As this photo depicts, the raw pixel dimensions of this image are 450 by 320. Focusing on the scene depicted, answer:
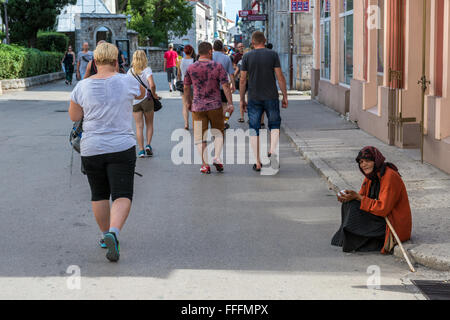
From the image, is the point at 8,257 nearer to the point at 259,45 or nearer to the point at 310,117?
the point at 259,45

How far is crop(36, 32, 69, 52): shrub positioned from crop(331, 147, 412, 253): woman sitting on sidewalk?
4243 centimetres

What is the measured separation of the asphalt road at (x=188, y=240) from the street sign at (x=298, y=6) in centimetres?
1399

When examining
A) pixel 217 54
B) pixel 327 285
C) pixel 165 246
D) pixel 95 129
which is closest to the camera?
pixel 327 285

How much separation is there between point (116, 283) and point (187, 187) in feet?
13.2

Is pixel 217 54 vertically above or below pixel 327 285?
above

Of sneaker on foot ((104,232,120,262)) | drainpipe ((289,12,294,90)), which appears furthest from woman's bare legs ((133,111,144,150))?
drainpipe ((289,12,294,90))

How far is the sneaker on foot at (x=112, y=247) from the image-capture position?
570 centimetres

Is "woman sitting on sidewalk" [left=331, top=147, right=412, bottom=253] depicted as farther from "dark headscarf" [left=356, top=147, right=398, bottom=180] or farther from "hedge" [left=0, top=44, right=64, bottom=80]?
"hedge" [left=0, top=44, right=64, bottom=80]

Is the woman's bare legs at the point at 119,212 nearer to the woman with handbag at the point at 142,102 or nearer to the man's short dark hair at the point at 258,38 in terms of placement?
the man's short dark hair at the point at 258,38

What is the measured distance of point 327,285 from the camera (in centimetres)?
515

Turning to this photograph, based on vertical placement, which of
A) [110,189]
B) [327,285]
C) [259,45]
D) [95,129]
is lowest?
[327,285]

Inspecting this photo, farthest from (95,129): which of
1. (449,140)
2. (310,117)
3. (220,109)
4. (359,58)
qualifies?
(310,117)

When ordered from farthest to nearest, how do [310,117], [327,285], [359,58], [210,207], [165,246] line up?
1. [310,117]
2. [359,58]
3. [210,207]
4. [165,246]
5. [327,285]

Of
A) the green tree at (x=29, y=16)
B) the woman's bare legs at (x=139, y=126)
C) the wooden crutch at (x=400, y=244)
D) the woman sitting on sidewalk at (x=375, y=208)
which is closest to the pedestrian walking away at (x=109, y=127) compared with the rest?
the woman sitting on sidewalk at (x=375, y=208)
